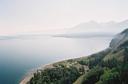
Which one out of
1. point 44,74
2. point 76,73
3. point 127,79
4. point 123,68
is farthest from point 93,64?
point 127,79

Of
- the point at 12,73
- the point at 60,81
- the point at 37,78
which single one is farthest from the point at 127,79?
the point at 12,73

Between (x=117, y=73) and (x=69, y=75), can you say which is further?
(x=69, y=75)

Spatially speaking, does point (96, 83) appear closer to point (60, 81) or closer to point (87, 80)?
point (87, 80)

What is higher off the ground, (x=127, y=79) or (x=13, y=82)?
(x=127, y=79)

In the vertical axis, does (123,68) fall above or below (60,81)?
above

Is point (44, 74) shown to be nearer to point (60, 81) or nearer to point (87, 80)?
point (60, 81)

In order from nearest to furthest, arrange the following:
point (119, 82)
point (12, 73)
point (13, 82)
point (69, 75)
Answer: point (119, 82) → point (69, 75) → point (13, 82) → point (12, 73)

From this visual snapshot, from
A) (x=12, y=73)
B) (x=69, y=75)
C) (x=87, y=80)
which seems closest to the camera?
(x=87, y=80)

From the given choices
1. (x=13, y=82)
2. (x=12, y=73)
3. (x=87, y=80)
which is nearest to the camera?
(x=87, y=80)

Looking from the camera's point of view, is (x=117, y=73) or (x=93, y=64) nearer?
(x=117, y=73)
